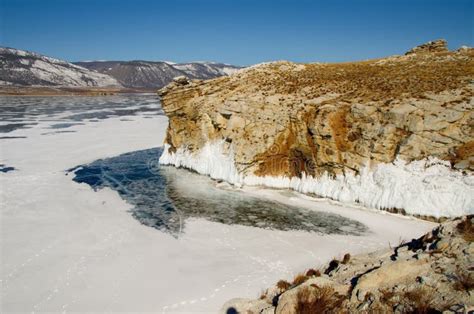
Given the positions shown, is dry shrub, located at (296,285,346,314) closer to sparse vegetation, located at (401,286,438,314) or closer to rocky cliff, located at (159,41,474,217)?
sparse vegetation, located at (401,286,438,314)

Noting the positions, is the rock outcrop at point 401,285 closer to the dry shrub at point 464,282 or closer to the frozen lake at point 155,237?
the dry shrub at point 464,282

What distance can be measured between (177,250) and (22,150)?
24.3m

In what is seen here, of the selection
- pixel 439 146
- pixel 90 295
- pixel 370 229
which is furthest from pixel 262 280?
pixel 439 146

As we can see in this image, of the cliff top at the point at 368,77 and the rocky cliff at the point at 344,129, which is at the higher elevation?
the cliff top at the point at 368,77

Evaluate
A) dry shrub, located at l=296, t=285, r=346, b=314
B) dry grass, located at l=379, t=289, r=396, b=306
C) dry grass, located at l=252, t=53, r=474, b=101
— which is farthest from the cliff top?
dry shrub, located at l=296, t=285, r=346, b=314

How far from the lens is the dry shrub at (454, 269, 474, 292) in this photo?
22.2 ft

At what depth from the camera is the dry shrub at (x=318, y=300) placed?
7.43 m

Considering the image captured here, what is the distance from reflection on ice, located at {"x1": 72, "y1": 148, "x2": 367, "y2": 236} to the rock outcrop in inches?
247

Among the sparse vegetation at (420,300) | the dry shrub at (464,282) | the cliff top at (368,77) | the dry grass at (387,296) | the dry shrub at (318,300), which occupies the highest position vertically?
the cliff top at (368,77)

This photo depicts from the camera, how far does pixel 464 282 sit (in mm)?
6887

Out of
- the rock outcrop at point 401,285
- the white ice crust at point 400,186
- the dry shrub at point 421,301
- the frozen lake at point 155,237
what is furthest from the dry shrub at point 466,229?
the white ice crust at point 400,186

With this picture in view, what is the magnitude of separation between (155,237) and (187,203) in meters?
4.28

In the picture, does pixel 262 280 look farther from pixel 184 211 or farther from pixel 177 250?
pixel 184 211

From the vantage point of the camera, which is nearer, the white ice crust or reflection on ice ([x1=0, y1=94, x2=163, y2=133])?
the white ice crust
